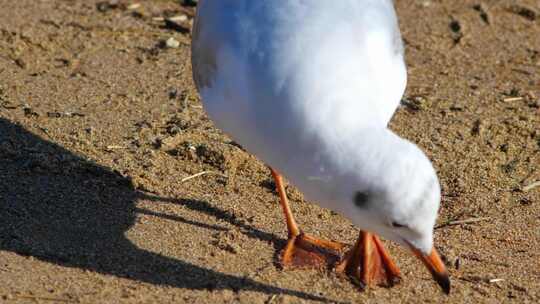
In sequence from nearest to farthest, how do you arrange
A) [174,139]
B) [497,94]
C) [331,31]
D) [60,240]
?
[331,31], [60,240], [174,139], [497,94]

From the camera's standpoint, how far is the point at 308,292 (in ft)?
15.9

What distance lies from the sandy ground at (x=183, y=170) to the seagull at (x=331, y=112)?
428 mm

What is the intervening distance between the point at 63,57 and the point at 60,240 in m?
2.40

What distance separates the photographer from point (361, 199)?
4355mm

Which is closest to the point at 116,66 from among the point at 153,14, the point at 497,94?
the point at 153,14

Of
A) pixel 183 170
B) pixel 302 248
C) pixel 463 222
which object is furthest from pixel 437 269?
pixel 183 170

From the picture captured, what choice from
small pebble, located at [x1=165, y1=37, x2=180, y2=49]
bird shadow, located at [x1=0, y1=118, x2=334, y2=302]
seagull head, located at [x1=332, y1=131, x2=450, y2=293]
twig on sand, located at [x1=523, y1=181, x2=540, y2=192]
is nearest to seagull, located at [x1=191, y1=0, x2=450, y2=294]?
seagull head, located at [x1=332, y1=131, x2=450, y2=293]

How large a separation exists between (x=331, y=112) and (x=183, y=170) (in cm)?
177

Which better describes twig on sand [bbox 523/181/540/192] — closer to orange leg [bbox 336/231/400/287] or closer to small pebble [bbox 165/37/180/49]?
orange leg [bbox 336/231/400/287]

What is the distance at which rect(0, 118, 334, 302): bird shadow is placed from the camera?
487cm

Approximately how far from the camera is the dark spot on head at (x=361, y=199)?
4.33 m

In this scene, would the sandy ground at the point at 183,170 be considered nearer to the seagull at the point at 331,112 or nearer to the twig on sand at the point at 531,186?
the twig on sand at the point at 531,186

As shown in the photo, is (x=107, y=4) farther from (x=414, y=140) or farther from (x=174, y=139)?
(x=414, y=140)

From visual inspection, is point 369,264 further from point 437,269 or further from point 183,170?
point 183,170
